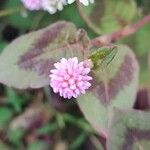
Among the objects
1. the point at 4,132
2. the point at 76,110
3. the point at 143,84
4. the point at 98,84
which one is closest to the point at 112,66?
the point at 98,84

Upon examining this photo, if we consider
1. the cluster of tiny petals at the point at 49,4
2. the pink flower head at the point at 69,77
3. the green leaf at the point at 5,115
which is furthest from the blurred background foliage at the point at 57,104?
the pink flower head at the point at 69,77

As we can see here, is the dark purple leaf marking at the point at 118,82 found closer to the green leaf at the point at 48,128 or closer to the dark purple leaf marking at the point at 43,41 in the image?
the dark purple leaf marking at the point at 43,41

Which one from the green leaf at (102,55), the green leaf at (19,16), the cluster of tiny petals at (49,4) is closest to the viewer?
the green leaf at (102,55)

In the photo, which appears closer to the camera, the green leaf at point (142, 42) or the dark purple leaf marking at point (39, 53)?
the dark purple leaf marking at point (39, 53)

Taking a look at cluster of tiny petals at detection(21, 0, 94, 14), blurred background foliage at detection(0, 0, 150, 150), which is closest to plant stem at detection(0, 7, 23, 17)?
blurred background foliage at detection(0, 0, 150, 150)

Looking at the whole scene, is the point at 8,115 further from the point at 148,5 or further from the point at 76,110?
the point at 148,5

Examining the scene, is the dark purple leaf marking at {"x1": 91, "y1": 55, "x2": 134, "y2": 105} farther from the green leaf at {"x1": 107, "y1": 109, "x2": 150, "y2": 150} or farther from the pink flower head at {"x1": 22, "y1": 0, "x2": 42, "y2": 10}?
the pink flower head at {"x1": 22, "y1": 0, "x2": 42, "y2": 10}
